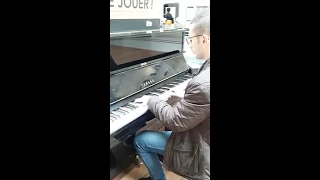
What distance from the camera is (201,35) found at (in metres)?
1.36

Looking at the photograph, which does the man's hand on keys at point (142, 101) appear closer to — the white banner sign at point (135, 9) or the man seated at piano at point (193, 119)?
the man seated at piano at point (193, 119)

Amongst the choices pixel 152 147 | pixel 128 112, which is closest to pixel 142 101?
pixel 128 112

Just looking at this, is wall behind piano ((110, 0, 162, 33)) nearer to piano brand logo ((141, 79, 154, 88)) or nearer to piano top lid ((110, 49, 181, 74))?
piano top lid ((110, 49, 181, 74))

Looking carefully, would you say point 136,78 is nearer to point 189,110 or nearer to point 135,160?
point 189,110

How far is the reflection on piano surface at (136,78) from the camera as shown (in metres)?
1.40

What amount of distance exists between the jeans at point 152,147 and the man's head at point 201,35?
504 mm

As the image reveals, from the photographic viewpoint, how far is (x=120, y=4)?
5.26 ft

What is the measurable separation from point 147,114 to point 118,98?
172 millimetres

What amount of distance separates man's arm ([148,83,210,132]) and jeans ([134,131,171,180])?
0.95 feet

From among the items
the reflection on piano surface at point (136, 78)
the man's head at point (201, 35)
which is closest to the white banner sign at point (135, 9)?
the reflection on piano surface at point (136, 78)

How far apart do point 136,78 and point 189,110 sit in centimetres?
52
